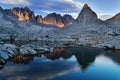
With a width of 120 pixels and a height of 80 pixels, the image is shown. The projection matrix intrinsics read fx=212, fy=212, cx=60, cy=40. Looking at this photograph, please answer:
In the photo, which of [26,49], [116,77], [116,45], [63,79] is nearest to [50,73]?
[63,79]

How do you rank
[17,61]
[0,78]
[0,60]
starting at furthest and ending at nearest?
[17,61], [0,60], [0,78]

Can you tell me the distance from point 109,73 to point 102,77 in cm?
839

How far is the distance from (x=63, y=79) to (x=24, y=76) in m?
13.1

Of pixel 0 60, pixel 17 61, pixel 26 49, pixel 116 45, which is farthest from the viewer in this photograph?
pixel 116 45

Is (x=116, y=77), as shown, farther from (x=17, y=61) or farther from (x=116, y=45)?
(x=116, y=45)

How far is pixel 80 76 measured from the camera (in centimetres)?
7331

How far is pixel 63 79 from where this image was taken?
222 feet

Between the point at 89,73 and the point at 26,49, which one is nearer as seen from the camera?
the point at 89,73

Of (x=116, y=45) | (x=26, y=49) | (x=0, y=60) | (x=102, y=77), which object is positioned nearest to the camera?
(x=102, y=77)

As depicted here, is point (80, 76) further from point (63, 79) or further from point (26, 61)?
point (26, 61)

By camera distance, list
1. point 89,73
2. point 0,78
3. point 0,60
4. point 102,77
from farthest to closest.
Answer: point 0,60 → point 89,73 → point 102,77 → point 0,78

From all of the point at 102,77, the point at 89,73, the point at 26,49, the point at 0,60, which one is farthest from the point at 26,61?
the point at 102,77

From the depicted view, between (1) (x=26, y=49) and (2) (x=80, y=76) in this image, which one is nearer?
(2) (x=80, y=76)

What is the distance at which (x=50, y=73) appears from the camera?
76.8 meters
